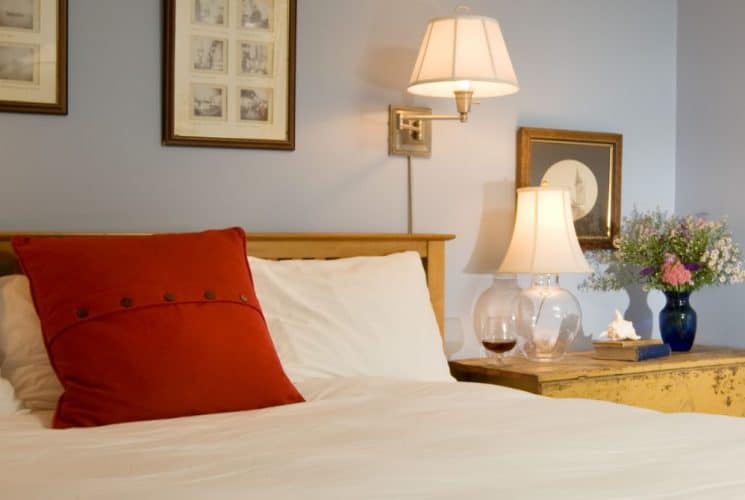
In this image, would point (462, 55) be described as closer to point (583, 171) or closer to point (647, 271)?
point (583, 171)

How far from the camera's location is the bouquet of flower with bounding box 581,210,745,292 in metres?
3.44

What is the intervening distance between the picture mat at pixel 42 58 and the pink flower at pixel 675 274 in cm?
202

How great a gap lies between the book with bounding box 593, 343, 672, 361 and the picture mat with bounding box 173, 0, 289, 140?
120 centimetres

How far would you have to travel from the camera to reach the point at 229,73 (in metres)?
2.88

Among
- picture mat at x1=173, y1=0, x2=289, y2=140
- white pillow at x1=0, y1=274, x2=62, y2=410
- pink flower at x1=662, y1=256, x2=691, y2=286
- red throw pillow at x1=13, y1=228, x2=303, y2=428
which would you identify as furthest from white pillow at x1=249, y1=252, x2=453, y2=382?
pink flower at x1=662, y1=256, x2=691, y2=286

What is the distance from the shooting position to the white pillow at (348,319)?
98.7 inches

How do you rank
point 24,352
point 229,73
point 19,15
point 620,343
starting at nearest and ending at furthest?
point 24,352 → point 19,15 → point 229,73 → point 620,343

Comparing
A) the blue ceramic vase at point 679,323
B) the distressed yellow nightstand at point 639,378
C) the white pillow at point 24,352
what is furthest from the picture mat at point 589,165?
the white pillow at point 24,352

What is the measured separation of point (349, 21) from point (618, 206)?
1.23 meters

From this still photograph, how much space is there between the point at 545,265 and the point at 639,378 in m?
0.44

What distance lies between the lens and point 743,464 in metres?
1.58

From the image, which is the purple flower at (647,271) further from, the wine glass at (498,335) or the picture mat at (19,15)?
the picture mat at (19,15)

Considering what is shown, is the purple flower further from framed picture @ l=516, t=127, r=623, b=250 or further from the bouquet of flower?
framed picture @ l=516, t=127, r=623, b=250

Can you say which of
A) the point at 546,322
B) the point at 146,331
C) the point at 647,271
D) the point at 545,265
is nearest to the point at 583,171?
the point at 647,271
